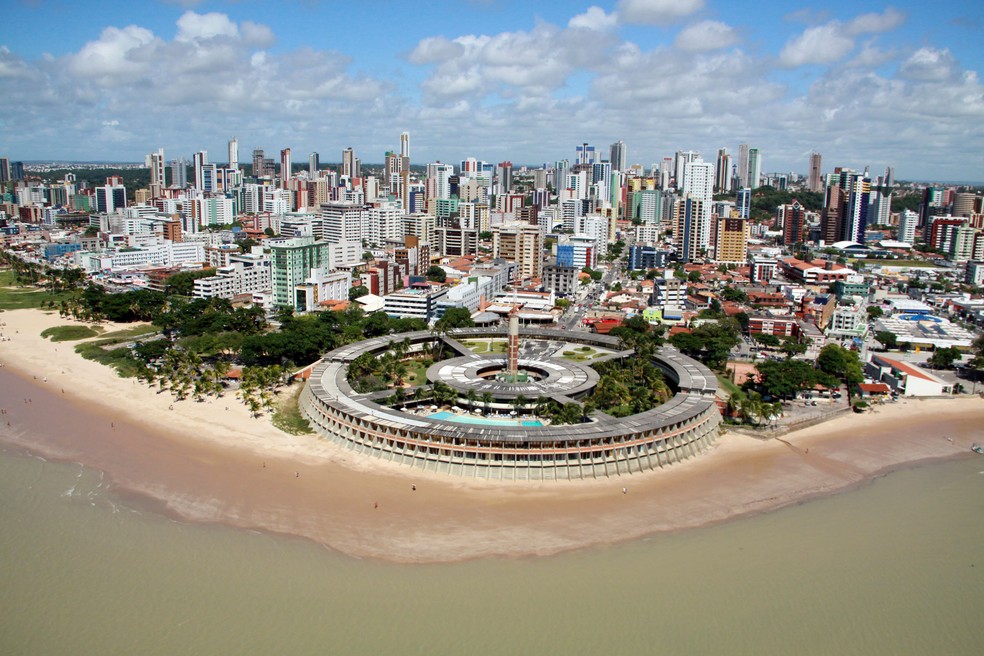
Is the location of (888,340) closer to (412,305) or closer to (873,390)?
(873,390)

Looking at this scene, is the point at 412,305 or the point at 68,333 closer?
the point at 68,333

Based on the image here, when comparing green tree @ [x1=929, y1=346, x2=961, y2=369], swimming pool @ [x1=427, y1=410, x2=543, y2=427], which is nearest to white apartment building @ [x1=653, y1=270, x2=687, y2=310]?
green tree @ [x1=929, y1=346, x2=961, y2=369]

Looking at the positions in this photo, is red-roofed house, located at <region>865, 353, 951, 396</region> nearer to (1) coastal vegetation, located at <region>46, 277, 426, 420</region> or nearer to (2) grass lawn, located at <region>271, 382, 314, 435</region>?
(1) coastal vegetation, located at <region>46, 277, 426, 420</region>

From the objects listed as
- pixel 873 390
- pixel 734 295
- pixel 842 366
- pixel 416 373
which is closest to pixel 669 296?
pixel 734 295

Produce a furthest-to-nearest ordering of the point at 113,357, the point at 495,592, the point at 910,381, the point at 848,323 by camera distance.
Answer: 1. the point at 848,323
2. the point at 113,357
3. the point at 910,381
4. the point at 495,592

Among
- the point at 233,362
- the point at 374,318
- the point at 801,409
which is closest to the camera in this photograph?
the point at 801,409

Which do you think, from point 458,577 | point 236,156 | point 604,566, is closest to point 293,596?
point 458,577

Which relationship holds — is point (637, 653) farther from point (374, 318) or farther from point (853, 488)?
point (374, 318)
